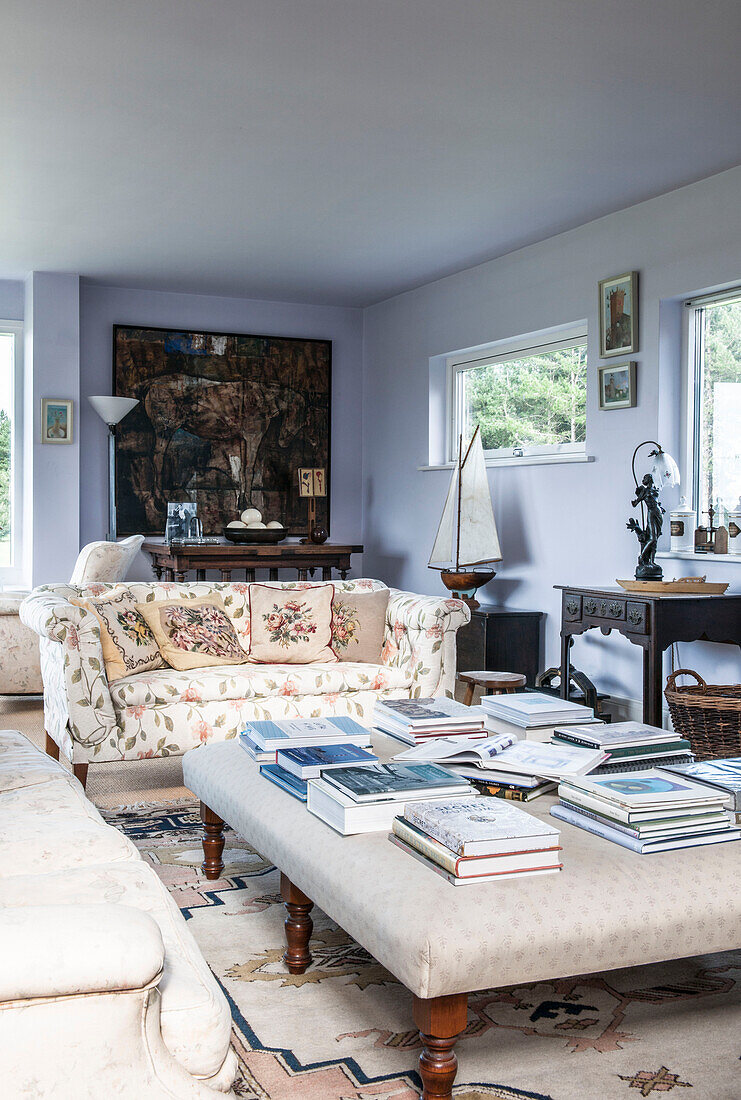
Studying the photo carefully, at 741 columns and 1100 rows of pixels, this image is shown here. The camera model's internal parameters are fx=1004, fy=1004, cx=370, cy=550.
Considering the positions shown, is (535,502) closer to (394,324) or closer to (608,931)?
(394,324)

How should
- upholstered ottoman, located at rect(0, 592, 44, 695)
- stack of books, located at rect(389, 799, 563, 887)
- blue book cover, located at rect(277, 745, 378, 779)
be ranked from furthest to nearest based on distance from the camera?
upholstered ottoman, located at rect(0, 592, 44, 695)
blue book cover, located at rect(277, 745, 378, 779)
stack of books, located at rect(389, 799, 563, 887)

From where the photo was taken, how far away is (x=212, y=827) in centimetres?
273

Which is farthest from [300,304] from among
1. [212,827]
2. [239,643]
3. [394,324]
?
[212,827]

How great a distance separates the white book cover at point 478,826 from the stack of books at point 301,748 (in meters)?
0.36

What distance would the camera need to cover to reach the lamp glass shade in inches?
170

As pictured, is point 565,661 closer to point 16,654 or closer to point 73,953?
point 16,654

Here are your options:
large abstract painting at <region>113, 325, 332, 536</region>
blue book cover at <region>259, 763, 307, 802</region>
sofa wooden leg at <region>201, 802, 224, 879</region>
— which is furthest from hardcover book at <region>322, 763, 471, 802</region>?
large abstract painting at <region>113, 325, 332, 536</region>

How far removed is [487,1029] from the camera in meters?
1.90

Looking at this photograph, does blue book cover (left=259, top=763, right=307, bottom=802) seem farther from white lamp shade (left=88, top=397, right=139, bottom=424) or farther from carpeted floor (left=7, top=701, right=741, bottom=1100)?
white lamp shade (left=88, top=397, right=139, bottom=424)

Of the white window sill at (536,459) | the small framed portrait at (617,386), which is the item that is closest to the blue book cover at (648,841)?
the small framed portrait at (617,386)

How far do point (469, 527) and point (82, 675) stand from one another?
8.69 feet

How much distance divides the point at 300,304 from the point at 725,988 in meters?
5.97

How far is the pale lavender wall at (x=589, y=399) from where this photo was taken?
4.36m

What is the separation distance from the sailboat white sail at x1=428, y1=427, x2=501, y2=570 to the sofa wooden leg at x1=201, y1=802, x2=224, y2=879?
300 cm
